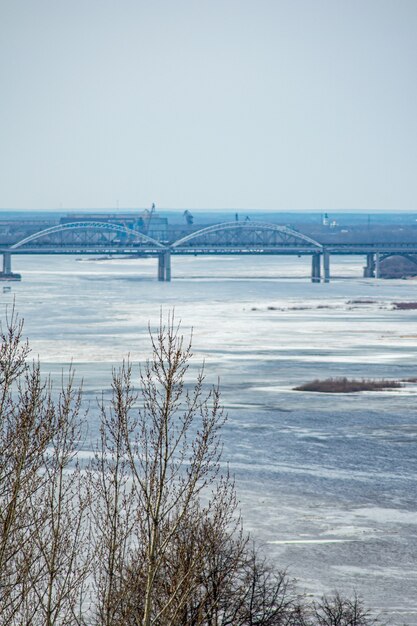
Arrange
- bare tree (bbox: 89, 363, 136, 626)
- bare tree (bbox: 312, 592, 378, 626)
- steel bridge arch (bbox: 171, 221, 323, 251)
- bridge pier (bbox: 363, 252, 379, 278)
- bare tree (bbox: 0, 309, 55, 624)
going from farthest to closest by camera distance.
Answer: steel bridge arch (bbox: 171, 221, 323, 251) → bridge pier (bbox: 363, 252, 379, 278) → bare tree (bbox: 312, 592, 378, 626) → bare tree (bbox: 89, 363, 136, 626) → bare tree (bbox: 0, 309, 55, 624)

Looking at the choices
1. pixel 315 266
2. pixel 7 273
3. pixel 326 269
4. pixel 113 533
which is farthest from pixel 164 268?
pixel 113 533

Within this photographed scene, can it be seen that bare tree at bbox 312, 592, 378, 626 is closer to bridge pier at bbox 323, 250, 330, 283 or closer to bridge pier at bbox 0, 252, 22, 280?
bridge pier at bbox 0, 252, 22, 280

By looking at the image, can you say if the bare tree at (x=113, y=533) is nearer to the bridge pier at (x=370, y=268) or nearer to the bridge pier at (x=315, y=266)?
the bridge pier at (x=315, y=266)

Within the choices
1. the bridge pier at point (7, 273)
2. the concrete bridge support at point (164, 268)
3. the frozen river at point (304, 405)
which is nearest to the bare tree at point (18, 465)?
the frozen river at point (304, 405)

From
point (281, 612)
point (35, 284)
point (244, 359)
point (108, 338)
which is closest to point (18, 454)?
point (281, 612)

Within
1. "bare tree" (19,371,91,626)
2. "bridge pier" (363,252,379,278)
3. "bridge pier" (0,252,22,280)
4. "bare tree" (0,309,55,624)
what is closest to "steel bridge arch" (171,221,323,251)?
"bridge pier" (363,252,379,278)
